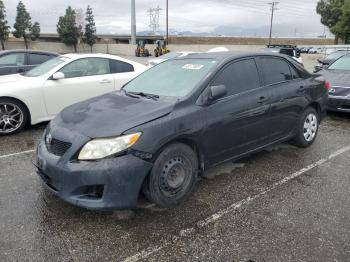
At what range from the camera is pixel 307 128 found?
516cm

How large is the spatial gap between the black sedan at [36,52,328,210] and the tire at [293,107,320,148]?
6cm

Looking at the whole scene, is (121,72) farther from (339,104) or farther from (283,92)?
(339,104)

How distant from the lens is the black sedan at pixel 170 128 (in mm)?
2945

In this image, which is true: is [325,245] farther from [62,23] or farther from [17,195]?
[62,23]

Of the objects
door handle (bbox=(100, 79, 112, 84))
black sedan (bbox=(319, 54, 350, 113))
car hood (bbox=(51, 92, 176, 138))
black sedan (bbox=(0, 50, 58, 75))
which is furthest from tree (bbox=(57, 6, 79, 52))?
car hood (bbox=(51, 92, 176, 138))

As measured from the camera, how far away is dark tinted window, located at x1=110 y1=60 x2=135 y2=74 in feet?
22.5

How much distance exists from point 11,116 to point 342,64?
26.2 feet

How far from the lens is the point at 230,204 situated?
3492 millimetres

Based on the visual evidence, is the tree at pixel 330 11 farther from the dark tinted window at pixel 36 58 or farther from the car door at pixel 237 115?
the car door at pixel 237 115

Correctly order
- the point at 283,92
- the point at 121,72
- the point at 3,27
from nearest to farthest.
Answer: the point at 283,92 → the point at 121,72 → the point at 3,27

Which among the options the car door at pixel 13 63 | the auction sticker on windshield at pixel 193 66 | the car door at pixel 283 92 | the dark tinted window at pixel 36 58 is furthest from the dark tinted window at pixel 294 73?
the car door at pixel 13 63

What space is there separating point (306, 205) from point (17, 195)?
Result: 3.15 meters

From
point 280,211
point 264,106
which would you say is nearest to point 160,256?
point 280,211

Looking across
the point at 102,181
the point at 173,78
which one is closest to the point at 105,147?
the point at 102,181
